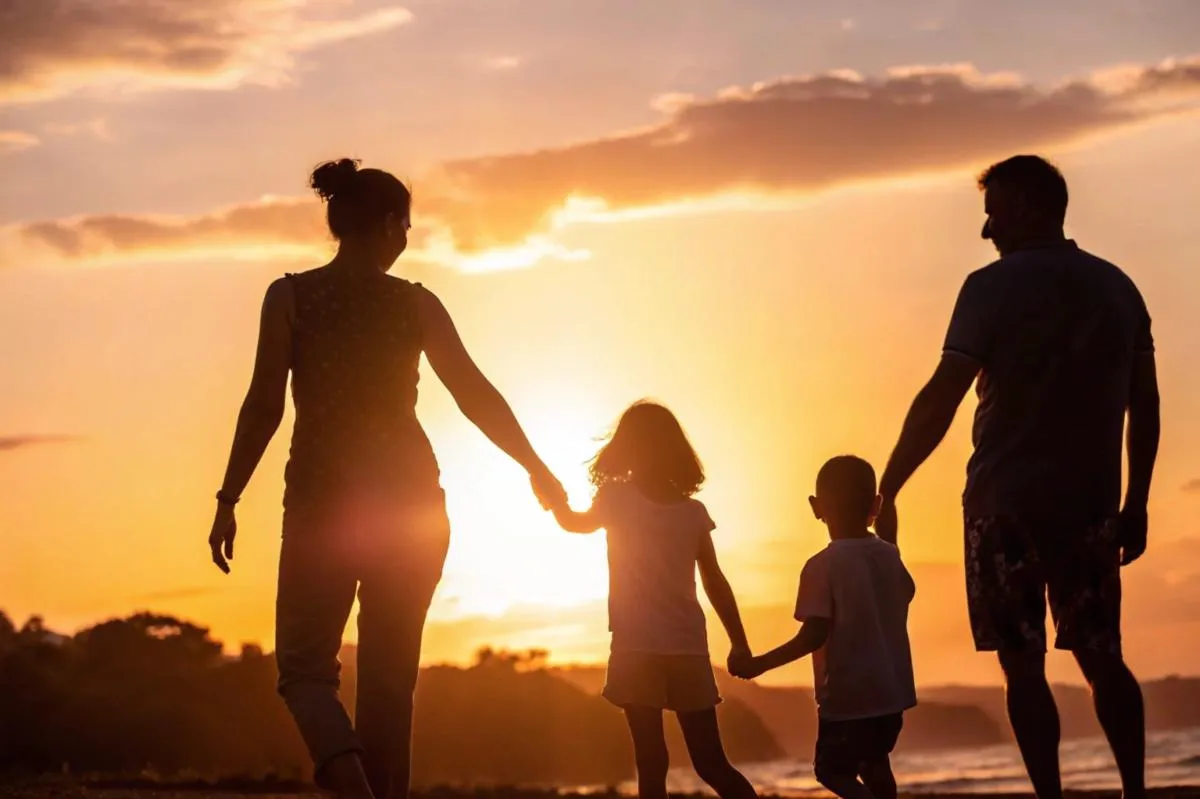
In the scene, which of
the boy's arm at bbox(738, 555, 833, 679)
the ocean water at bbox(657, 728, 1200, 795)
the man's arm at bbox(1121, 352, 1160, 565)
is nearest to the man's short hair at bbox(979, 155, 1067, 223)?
the man's arm at bbox(1121, 352, 1160, 565)

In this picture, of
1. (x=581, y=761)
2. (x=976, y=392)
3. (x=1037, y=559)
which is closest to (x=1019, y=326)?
(x=976, y=392)

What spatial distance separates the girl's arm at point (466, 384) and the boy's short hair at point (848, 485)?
1.36m

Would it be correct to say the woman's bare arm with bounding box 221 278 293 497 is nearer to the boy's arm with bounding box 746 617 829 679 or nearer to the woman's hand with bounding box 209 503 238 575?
the woman's hand with bounding box 209 503 238 575

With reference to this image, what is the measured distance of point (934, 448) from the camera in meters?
7.22

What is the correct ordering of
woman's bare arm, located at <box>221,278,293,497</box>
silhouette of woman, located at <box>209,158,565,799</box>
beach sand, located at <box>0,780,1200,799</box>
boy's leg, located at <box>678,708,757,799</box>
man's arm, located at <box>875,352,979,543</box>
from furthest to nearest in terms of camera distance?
beach sand, located at <box>0,780,1200,799</box> < boy's leg, located at <box>678,708,757,799</box> < man's arm, located at <box>875,352,979,543</box> < woman's bare arm, located at <box>221,278,293,497</box> < silhouette of woman, located at <box>209,158,565,799</box>

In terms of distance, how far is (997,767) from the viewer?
47.8 metres

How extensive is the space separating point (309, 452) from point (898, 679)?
2887 mm

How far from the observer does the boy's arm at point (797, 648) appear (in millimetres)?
7434

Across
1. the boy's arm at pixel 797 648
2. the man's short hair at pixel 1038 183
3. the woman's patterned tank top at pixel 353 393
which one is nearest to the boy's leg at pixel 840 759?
the boy's arm at pixel 797 648

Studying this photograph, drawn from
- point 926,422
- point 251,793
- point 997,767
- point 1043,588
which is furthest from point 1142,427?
point 997,767

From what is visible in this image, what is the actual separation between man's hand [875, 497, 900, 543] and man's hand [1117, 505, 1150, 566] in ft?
3.27

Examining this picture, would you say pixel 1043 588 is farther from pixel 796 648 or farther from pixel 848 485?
pixel 796 648

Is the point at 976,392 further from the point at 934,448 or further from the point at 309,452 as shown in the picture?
the point at 309,452

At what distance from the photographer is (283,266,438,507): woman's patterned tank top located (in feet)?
21.5
